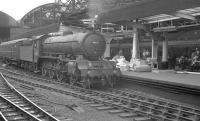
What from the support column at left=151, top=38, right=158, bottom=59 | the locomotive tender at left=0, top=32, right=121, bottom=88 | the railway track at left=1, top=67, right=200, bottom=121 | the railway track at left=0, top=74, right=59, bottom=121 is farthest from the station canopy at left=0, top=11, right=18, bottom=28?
the support column at left=151, top=38, right=158, bottom=59

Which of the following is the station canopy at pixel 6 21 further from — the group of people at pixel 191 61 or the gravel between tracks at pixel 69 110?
the group of people at pixel 191 61

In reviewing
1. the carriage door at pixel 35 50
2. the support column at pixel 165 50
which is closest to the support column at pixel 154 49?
the support column at pixel 165 50

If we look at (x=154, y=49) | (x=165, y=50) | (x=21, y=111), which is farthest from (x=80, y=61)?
(x=154, y=49)

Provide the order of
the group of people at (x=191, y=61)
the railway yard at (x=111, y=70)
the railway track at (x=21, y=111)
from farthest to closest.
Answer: the group of people at (x=191, y=61)
the railway yard at (x=111, y=70)
the railway track at (x=21, y=111)

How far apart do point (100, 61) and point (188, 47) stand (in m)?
6.22

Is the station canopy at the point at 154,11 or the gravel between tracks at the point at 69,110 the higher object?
the station canopy at the point at 154,11

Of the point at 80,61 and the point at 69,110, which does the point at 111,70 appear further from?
the point at 69,110

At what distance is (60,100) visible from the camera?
10031mm

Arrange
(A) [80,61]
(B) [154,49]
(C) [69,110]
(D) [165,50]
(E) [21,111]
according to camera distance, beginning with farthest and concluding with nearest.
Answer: (B) [154,49] < (D) [165,50] < (A) [80,61] < (C) [69,110] < (E) [21,111]

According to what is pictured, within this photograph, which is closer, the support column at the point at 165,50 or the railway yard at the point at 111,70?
the railway yard at the point at 111,70

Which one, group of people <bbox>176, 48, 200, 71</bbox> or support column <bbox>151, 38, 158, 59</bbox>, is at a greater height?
support column <bbox>151, 38, 158, 59</bbox>

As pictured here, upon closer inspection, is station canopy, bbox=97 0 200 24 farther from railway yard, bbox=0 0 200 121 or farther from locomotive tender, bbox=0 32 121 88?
locomotive tender, bbox=0 32 121 88

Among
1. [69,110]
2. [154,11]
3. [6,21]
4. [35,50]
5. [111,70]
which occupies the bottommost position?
[69,110]

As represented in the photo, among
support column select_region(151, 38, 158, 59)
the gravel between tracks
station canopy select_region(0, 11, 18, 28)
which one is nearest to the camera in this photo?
station canopy select_region(0, 11, 18, 28)
